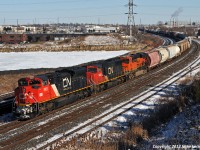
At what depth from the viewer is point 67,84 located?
26.1 meters

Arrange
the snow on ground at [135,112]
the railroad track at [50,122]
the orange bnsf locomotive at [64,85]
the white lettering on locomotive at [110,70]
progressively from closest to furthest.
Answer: the railroad track at [50,122] < the snow on ground at [135,112] < the orange bnsf locomotive at [64,85] < the white lettering on locomotive at [110,70]

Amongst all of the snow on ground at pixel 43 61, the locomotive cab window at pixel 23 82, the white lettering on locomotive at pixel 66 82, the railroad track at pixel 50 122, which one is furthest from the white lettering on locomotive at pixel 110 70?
the snow on ground at pixel 43 61

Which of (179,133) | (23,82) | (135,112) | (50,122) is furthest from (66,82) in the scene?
(179,133)

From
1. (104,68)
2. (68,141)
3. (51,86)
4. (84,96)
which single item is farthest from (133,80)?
(68,141)

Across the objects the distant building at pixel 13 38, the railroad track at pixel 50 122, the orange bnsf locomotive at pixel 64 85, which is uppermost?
the distant building at pixel 13 38

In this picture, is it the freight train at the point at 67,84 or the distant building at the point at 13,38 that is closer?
the freight train at the point at 67,84

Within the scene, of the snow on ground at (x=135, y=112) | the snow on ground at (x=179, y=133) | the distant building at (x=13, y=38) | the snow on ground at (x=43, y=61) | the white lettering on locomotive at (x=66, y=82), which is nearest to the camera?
the snow on ground at (x=179, y=133)

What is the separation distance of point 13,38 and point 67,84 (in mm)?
109148

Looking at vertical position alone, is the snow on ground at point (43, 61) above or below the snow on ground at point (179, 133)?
above

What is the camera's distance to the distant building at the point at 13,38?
129m

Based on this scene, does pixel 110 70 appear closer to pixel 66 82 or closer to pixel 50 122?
pixel 66 82

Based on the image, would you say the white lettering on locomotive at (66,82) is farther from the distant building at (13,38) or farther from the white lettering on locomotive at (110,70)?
the distant building at (13,38)

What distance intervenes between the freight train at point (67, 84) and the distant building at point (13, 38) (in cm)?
9510

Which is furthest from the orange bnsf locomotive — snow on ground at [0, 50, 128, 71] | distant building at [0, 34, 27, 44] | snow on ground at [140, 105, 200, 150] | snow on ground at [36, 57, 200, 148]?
distant building at [0, 34, 27, 44]
